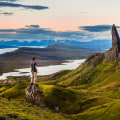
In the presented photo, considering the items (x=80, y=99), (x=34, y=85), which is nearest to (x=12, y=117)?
(x=34, y=85)

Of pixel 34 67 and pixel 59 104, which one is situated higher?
pixel 34 67

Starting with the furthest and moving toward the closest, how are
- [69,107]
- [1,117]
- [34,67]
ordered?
[69,107] < [34,67] < [1,117]

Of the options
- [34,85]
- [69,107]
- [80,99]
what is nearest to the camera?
[34,85]

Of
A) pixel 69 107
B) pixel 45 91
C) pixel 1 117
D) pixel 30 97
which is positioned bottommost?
pixel 69 107

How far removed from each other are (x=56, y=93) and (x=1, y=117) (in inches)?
2769

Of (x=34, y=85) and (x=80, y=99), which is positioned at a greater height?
(x=34, y=85)

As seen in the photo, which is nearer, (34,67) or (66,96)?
(34,67)

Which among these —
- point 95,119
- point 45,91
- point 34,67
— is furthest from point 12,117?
point 45,91

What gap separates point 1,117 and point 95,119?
47.6m

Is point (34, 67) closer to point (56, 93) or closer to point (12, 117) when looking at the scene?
point (12, 117)

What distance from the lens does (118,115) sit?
222 feet

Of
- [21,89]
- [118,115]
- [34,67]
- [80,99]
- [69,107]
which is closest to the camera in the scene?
[34,67]

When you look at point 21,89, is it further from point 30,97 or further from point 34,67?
point 34,67

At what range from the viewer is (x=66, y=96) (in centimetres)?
10338
